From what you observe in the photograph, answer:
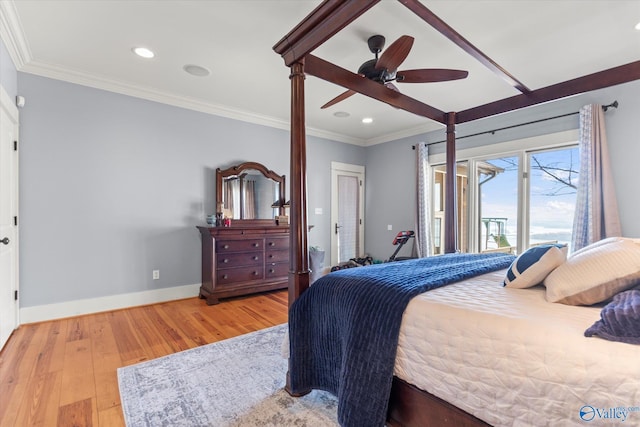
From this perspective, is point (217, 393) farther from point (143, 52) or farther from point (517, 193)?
point (517, 193)

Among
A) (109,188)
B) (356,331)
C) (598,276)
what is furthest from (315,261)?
(598,276)

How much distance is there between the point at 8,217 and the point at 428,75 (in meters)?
3.83

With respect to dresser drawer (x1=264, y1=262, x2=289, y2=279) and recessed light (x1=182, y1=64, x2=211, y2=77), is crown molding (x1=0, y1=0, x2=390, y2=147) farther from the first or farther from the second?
dresser drawer (x1=264, y1=262, x2=289, y2=279)

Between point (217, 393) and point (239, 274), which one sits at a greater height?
point (239, 274)

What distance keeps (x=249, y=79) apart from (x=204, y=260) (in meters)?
2.31

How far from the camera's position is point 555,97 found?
7.80ft

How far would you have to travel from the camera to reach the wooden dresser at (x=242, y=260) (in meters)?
3.68

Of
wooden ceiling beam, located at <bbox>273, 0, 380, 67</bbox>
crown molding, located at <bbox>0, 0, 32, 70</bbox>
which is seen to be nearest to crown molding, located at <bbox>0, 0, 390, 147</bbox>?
crown molding, located at <bbox>0, 0, 32, 70</bbox>

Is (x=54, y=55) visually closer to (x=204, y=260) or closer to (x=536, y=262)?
(x=204, y=260)

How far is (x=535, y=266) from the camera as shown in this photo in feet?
4.75

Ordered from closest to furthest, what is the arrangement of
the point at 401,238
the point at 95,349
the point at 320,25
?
the point at 320,25 → the point at 95,349 → the point at 401,238

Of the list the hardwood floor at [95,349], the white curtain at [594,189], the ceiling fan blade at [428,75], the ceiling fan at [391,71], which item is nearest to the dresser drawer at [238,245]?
the hardwood floor at [95,349]

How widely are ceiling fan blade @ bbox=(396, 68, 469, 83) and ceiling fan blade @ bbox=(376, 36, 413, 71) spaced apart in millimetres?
201

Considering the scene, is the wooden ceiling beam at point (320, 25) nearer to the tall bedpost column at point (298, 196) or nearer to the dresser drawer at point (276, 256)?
the tall bedpost column at point (298, 196)
